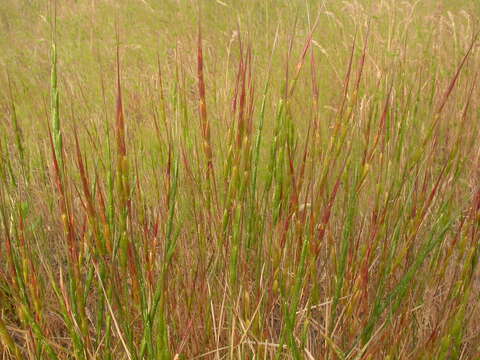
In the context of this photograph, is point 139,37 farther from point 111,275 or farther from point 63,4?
point 111,275

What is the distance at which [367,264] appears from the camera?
946 mm

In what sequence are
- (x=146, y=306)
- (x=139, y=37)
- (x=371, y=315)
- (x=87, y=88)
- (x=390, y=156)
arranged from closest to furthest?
1. (x=146, y=306)
2. (x=371, y=315)
3. (x=390, y=156)
4. (x=87, y=88)
5. (x=139, y=37)

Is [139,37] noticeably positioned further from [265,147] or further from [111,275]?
[111,275]

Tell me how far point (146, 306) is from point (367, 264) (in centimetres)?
42

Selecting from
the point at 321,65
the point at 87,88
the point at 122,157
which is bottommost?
the point at 87,88

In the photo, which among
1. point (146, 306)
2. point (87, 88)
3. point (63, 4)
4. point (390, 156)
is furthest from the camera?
Result: point (63, 4)

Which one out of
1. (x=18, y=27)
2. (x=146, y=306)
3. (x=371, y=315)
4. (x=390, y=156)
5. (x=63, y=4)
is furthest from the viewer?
(x=63, y=4)

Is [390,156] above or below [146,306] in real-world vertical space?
above

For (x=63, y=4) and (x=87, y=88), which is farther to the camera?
(x=63, y=4)

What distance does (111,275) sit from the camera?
0.90 m

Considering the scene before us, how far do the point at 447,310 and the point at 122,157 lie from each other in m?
0.73

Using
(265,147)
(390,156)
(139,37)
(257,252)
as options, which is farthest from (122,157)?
(139,37)

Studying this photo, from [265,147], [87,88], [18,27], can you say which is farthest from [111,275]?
[18,27]

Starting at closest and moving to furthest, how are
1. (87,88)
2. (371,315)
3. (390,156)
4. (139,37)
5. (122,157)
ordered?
1. (122,157)
2. (371,315)
3. (390,156)
4. (87,88)
5. (139,37)
